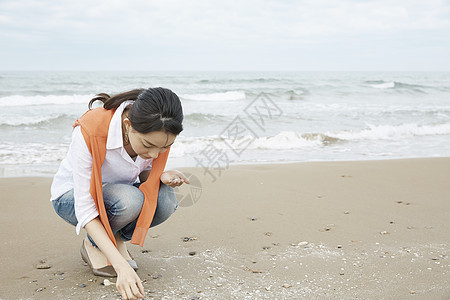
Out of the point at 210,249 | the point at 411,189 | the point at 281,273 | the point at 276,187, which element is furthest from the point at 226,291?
the point at 411,189

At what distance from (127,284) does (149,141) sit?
655mm

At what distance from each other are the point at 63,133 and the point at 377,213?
733cm

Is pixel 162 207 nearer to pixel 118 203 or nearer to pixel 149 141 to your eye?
pixel 118 203

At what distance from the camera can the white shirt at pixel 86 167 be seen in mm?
2170

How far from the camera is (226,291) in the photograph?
243cm

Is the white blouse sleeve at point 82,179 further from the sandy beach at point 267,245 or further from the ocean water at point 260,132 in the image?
the ocean water at point 260,132

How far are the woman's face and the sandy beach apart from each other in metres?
0.77

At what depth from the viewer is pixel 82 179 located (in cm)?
219

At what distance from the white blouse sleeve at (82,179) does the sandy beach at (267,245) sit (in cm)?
48

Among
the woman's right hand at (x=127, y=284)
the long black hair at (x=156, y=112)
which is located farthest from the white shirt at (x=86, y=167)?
the woman's right hand at (x=127, y=284)

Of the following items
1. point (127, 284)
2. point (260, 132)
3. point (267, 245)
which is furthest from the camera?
point (260, 132)

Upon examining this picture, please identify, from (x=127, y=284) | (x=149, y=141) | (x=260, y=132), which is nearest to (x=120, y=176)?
(x=149, y=141)

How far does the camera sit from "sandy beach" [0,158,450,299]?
8.04ft

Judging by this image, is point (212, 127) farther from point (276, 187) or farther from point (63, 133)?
point (276, 187)
